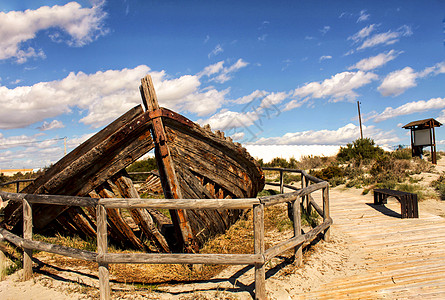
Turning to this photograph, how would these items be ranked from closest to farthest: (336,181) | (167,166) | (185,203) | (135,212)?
(185,203) < (167,166) < (135,212) < (336,181)

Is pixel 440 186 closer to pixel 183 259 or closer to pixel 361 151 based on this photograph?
pixel 183 259

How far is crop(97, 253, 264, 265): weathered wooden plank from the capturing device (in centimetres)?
347

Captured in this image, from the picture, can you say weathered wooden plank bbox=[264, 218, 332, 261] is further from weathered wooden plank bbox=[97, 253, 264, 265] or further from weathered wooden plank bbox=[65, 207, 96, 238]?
weathered wooden plank bbox=[65, 207, 96, 238]

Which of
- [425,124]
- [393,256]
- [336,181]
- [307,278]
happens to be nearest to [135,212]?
[307,278]

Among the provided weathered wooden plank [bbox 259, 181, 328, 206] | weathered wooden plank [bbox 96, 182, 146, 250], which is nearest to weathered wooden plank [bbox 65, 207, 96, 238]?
weathered wooden plank [bbox 96, 182, 146, 250]

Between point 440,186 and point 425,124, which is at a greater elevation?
point 425,124

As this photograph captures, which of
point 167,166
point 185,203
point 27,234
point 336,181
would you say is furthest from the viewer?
point 336,181

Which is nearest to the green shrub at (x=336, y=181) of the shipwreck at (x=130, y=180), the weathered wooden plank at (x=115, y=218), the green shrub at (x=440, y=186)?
the green shrub at (x=440, y=186)

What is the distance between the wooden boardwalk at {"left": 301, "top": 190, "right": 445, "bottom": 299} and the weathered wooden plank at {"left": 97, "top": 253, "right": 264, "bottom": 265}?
33.5 inches

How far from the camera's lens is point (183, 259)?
3514mm

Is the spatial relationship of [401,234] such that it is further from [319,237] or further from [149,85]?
[149,85]

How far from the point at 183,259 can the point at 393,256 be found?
331 cm

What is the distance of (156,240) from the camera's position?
4.79 metres

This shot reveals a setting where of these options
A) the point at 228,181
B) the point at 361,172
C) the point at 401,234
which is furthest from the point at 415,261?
the point at 361,172
